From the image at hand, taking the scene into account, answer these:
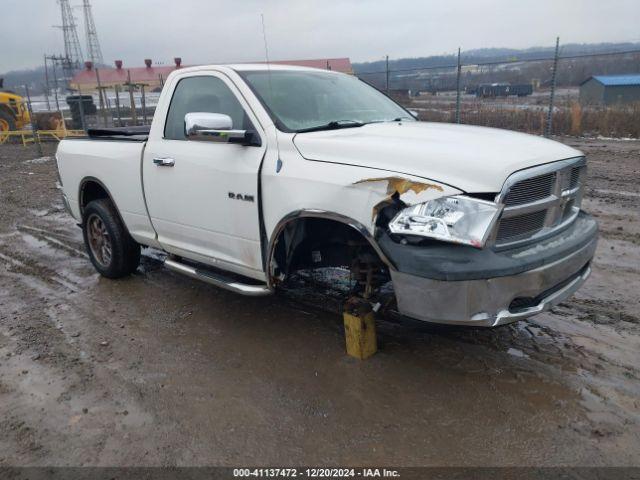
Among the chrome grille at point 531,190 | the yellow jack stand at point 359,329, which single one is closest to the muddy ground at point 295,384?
the yellow jack stand at point 359,329

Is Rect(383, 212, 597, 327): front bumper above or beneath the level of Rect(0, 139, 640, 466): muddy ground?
above

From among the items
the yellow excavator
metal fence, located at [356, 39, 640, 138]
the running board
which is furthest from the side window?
the yellow excavator

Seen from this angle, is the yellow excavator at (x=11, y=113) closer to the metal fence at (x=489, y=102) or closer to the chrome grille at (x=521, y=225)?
the metal fence at (x=489, y=102)

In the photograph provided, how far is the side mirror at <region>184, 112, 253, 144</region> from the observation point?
140 inches

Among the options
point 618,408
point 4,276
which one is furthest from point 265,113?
point 4,276

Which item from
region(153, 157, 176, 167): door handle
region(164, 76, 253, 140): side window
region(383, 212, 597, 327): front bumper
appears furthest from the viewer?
region(153, 157, 176, 167): door handle

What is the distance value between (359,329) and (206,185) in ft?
5.27

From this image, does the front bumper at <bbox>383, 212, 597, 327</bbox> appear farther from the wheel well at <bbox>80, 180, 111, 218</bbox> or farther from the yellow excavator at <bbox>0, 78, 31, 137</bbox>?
the yellow excavator at <bbox>0, 78, 31, 137</bbox>

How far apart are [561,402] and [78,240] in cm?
631

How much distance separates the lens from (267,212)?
3539 millimetres

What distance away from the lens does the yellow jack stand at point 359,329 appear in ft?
11.4

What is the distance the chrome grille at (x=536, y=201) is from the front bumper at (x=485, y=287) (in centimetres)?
10

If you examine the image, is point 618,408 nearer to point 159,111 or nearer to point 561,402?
point 561,402

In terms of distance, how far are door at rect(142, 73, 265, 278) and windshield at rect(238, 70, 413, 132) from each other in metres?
0.21
